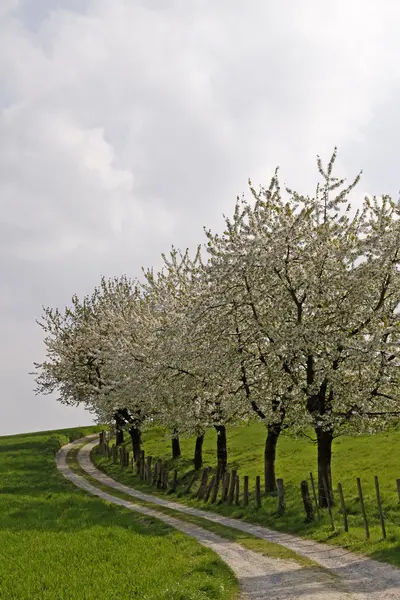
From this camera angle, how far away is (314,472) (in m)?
34.7

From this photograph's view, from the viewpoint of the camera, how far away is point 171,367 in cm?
3164

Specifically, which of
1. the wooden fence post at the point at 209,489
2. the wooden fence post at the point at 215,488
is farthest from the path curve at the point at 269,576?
the wooden fence post at the point at 209,489

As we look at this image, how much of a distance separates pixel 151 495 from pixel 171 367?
29.6ft

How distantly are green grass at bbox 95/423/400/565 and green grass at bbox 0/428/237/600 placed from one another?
4.89m

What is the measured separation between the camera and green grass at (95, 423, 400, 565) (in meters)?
19.8

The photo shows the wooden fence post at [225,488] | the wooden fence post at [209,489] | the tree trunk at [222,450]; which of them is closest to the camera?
the wooden fence post at [225,488]

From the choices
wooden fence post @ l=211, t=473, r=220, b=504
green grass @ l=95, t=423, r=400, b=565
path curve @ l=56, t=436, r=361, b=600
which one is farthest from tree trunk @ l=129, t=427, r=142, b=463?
path curve @ l=56, t=436, r=361, b=600

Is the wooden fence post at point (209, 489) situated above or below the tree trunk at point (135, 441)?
below

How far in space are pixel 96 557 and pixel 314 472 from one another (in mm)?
20464

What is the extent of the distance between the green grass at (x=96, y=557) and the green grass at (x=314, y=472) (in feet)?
16.0

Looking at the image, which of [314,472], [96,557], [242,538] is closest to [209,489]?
[314,472]

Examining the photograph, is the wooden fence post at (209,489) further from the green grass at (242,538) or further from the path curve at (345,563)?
the path curve at (345,563)

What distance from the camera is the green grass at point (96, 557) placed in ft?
45.5

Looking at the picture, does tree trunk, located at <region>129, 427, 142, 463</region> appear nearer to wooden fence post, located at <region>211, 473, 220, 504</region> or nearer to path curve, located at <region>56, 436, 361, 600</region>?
wooden fence post, located at <region>211, 473, 220, 504</region>
